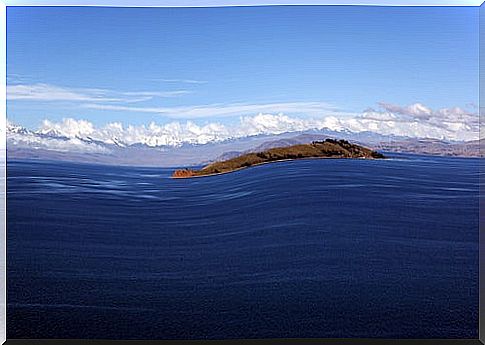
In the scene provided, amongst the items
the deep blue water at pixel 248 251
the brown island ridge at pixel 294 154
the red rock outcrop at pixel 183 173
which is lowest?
the deep blue water at pixel 248 251

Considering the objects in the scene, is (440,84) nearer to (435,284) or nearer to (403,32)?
(403,32)

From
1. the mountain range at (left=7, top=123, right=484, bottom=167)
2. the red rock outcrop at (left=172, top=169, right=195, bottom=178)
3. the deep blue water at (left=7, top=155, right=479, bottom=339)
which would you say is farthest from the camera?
the red rock outcrop at (left=172, top=169, right=195, bottom=178)

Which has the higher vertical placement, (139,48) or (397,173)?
(139,48)

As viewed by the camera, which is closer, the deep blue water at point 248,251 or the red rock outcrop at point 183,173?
the deep blue water at point 248,251

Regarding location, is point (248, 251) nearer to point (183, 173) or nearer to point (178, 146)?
point (183, 173)

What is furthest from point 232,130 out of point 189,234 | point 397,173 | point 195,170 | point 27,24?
point 27,24
